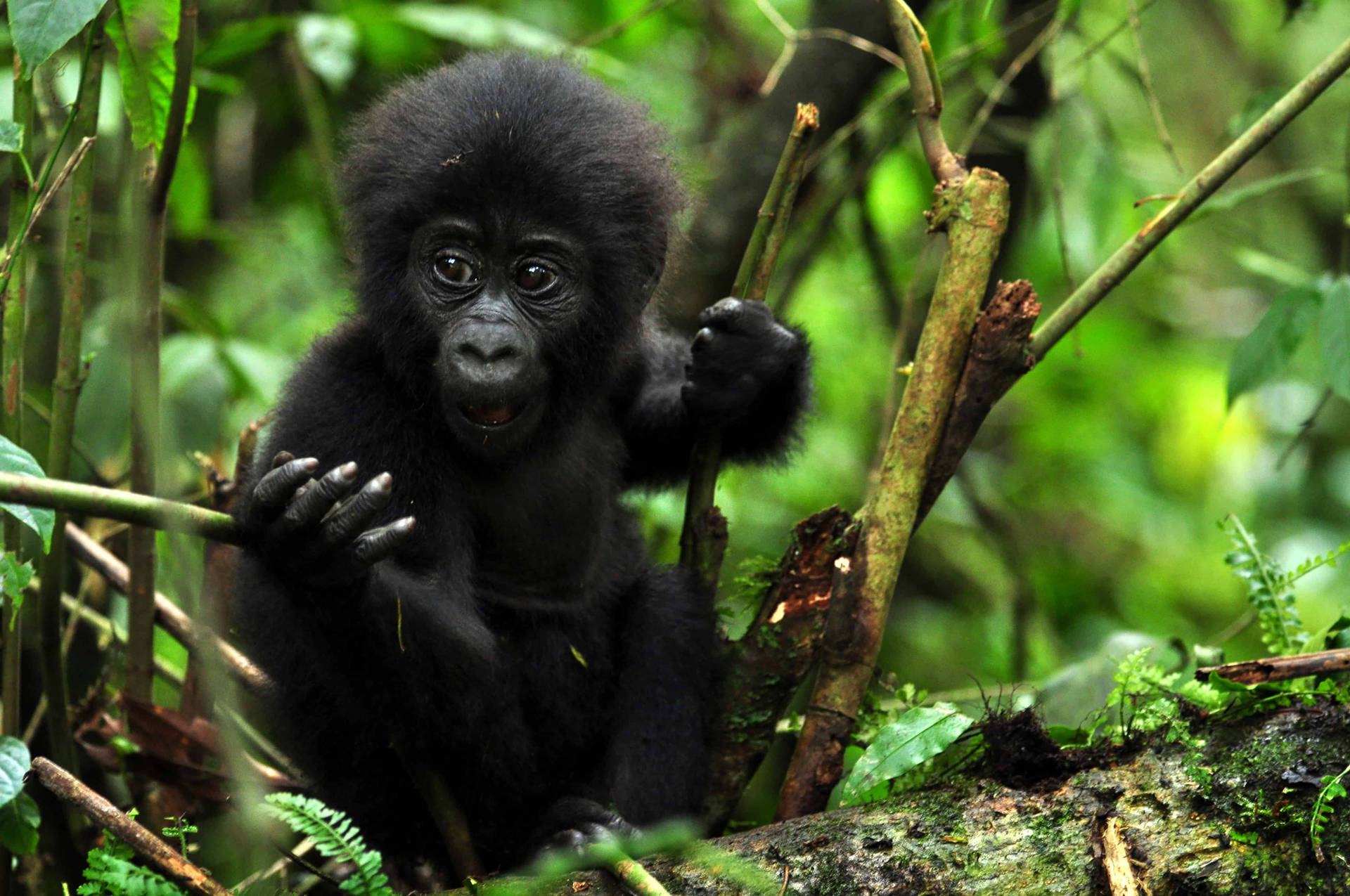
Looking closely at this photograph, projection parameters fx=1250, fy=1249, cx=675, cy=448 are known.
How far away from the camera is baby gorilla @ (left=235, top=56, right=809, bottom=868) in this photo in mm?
3326

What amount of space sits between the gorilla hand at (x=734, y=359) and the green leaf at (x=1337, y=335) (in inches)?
63.0

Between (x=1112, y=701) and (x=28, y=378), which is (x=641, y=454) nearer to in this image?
(x=1112, y=701)

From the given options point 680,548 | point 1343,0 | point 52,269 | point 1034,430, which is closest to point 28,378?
point 52,269

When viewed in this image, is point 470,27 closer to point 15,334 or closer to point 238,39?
point 238,39

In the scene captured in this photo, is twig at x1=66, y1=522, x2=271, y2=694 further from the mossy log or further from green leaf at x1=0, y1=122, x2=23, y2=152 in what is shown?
the mossy log

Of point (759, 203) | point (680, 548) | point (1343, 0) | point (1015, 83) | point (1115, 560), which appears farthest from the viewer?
point (1343, 0)

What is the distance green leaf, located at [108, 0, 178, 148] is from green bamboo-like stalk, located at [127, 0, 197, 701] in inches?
1.6

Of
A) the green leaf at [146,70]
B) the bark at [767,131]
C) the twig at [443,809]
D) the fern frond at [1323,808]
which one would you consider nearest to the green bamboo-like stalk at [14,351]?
the green leaf at [146,70]

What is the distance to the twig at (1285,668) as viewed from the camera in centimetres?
288

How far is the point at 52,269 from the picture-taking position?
5.96m

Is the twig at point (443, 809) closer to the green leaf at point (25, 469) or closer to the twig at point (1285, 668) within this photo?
the green leaf at point (25, 469)

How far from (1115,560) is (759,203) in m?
4.07

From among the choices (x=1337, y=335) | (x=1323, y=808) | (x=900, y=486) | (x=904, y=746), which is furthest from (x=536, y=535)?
(x=1337, y=335)

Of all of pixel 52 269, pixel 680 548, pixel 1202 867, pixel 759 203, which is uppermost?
pixel 52 269
